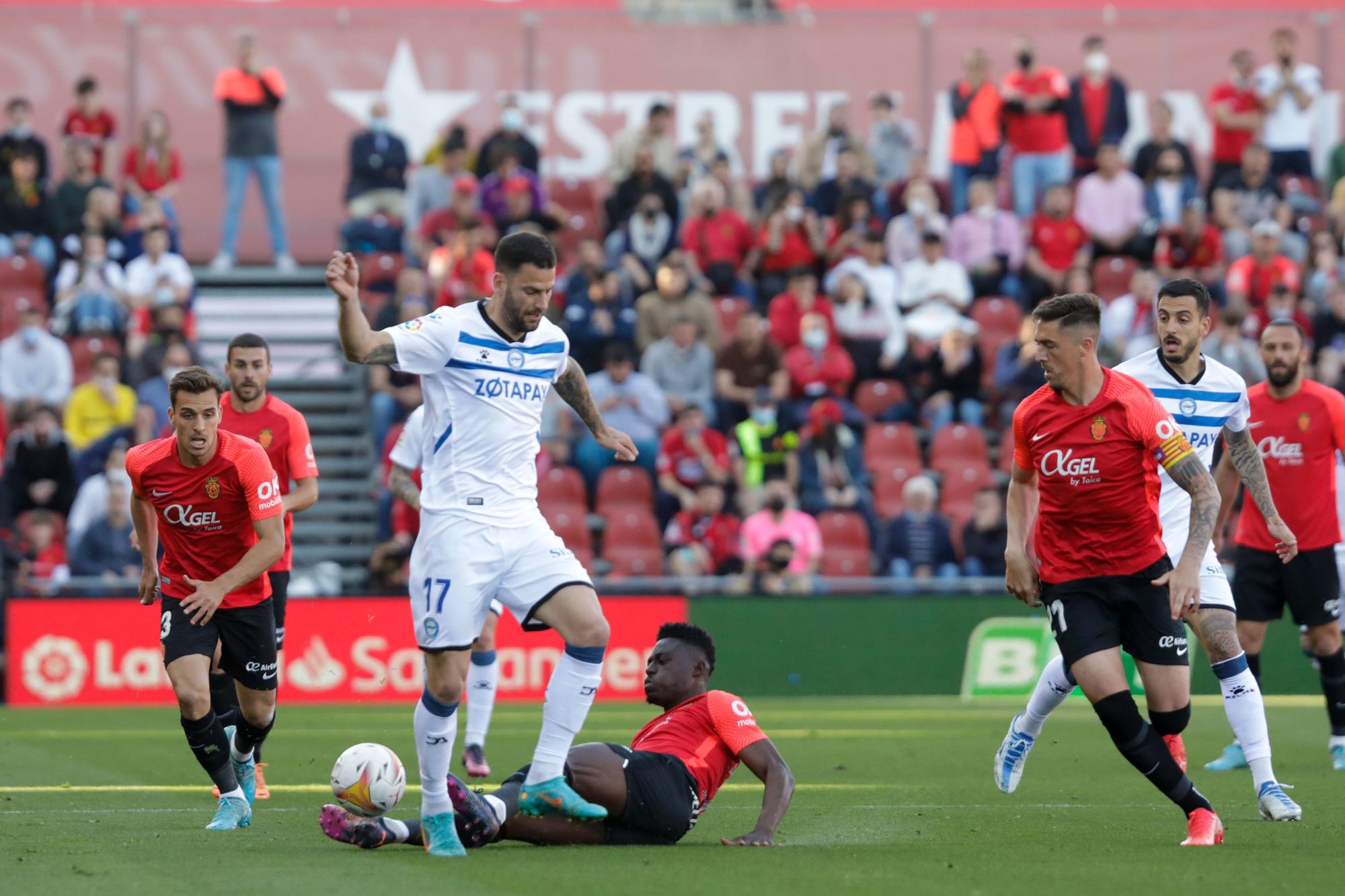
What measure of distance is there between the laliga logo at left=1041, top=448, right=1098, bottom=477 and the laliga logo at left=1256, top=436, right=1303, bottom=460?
4.04 metres

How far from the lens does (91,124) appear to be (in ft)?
72.3

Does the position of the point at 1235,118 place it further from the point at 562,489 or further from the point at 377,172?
the point at 377,172

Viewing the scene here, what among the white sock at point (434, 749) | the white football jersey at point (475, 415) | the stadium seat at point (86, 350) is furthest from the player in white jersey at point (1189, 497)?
the stadium seat at point (86, 350)

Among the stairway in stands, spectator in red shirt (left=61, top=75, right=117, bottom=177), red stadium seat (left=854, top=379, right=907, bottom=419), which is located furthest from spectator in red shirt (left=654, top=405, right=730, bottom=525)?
spectator in red shirt (left=61, top=75, right=117, bottom=177)

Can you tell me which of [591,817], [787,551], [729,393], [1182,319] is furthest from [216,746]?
[729,393]

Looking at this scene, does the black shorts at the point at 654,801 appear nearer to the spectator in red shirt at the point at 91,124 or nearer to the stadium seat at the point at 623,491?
the stadium seat at the point at 623,491

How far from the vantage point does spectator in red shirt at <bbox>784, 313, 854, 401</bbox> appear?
2062 centimetres

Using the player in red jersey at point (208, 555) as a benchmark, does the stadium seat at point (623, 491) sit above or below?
below

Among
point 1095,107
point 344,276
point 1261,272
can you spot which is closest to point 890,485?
point 1261,272

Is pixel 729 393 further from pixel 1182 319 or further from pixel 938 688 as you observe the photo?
pixel 1182 319

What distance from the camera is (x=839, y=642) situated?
61.0 feet

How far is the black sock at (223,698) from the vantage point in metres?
10.2

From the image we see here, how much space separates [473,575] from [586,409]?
1.16 m

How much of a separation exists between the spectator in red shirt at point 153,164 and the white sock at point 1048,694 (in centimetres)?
1488
